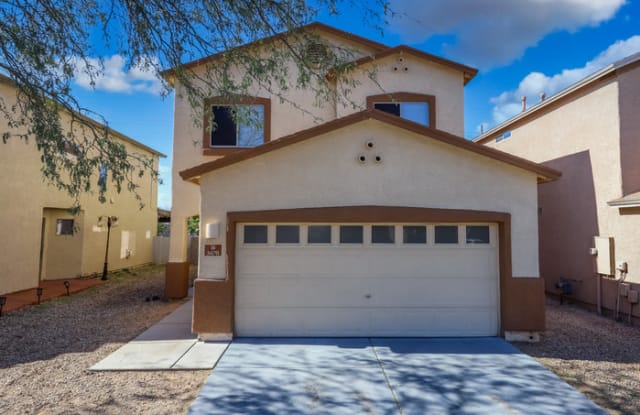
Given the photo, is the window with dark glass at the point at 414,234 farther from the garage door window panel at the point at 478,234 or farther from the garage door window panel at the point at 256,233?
the garage door window panel at the point at 256,233

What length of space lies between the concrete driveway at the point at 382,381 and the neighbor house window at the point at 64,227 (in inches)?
528

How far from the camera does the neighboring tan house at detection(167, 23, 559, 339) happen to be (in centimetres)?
834

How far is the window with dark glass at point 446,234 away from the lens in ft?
28.1

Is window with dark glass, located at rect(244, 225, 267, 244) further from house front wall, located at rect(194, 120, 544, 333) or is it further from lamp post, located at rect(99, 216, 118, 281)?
lamp post, located at rect(99, 216, 118, 281)

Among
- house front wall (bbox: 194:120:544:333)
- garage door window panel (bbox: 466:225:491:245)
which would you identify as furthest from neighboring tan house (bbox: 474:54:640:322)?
garage door window panel (bbox: 466:225:491:245)

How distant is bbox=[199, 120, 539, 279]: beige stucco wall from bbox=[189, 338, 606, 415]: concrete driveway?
2.22 m

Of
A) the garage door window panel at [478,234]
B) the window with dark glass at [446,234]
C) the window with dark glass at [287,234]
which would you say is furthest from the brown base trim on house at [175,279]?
the garage door window panel at [478,234]

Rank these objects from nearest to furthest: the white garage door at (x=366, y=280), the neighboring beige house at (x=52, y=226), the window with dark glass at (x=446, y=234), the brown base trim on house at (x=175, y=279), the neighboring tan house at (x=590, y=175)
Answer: the white garage door at (x=366, y=280)
the window with dark glass at (x=446, y=234)
the neighboring tan house at (x=590, y=175)
the brown base trim on house at (x=175, y=279)
the neighboring beige house at (x=52, y=226)

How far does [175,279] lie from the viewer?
42.4 ft

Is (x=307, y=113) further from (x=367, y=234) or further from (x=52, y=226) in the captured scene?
(x=52, y=226)

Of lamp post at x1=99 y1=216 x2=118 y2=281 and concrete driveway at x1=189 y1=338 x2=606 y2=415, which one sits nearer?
concrete driveway at x1=189 y1=338 x2=606 y2=415

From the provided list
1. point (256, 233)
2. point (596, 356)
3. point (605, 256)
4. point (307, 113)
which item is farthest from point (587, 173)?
point (256, 233)

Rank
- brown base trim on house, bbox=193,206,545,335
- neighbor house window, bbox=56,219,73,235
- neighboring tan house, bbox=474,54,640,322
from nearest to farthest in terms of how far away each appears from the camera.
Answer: brown base trim on house, bbox=193,206,545,335
neighboring tan house, bbox=474,54,640,322
neighbor house window, bbox=56,219,73,235

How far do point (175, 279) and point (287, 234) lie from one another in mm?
6103
